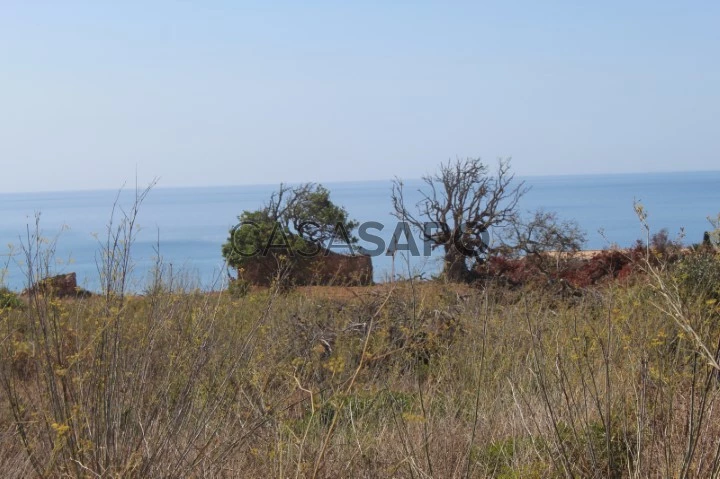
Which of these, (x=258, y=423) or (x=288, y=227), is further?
(x=288, y=227)

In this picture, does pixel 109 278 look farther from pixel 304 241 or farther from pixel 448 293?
pixel 304 241

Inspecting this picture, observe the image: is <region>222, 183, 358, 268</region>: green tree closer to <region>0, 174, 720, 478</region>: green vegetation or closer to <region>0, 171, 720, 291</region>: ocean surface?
<region>0, 171, 720, 291</region>: ocean surface

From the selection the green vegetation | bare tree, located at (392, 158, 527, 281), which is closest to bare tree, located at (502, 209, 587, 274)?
bare tree, located at (392, 158, 527, 281)

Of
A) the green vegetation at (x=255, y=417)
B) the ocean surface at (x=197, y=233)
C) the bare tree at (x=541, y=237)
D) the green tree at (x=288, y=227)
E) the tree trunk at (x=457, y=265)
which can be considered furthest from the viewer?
the green tree at (x=288, y=227)

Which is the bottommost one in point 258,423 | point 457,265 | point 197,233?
point 197,233

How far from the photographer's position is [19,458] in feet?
14.9

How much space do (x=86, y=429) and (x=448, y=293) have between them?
7237 millimetres

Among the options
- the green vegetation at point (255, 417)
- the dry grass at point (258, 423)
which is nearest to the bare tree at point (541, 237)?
Answer: the green vegetation at point (255, 417)

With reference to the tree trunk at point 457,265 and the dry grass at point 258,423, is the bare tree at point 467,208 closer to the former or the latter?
the tree trunk at point 457,265

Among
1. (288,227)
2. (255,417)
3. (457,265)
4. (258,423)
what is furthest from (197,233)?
(258,423)

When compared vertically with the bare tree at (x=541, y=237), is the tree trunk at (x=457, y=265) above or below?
below

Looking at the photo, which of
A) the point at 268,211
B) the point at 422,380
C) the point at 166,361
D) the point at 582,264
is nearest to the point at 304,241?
the point at 268,211

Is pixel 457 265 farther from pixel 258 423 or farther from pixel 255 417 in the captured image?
pixel 258 423

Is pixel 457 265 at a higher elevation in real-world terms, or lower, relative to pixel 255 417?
lower
